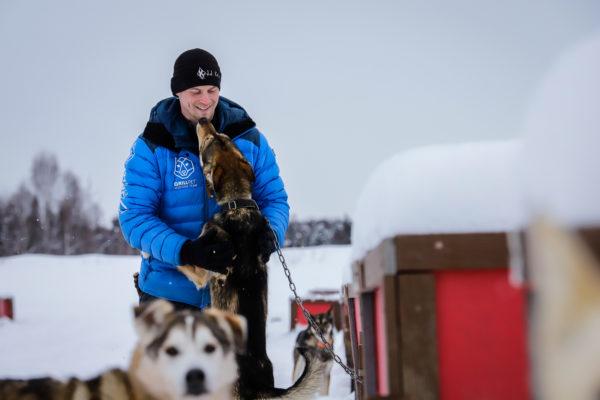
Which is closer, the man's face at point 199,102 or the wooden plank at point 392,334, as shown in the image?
the wooden plank at point 392,334

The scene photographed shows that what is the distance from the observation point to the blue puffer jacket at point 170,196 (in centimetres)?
281

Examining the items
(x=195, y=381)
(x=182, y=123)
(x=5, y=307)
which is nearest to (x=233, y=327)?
(x=195, y=381)

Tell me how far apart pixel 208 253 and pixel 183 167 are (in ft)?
1.95

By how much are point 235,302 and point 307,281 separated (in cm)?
1779

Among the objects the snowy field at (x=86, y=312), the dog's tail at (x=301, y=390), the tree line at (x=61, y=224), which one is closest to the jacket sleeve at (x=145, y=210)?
the snowy field at (x=86, y=312)

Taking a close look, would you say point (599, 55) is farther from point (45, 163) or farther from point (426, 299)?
point (45, 163)

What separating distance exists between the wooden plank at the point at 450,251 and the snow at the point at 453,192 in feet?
0.08

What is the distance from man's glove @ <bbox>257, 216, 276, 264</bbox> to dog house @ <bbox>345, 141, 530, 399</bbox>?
3.15ft

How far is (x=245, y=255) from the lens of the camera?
111 inches

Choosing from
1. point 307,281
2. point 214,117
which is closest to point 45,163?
point 307,281

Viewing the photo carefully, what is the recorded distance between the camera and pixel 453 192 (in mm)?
1877

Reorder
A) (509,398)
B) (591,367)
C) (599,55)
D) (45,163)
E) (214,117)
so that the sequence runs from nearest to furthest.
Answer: (591,367) → (599,55) → (509,398) → (214,117) → (45,163)

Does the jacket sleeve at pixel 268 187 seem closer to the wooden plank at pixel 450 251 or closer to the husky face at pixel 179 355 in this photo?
the wooden plank at pixel 450 251

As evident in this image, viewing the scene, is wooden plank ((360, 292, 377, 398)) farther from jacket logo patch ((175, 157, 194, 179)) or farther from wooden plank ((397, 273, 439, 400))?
jacket logo patch ((175, 157, 194, 179))
